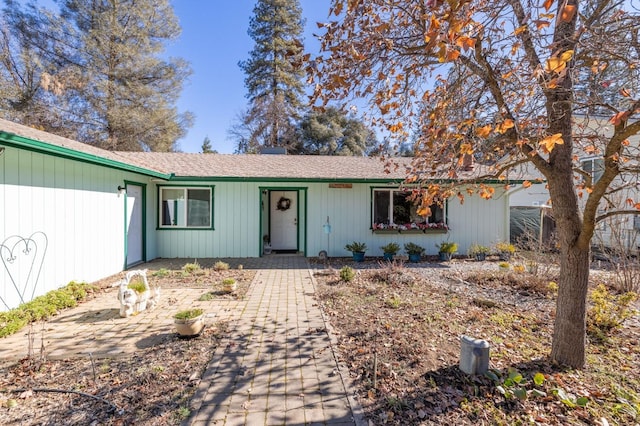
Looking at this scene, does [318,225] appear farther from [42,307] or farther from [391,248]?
[42,307]

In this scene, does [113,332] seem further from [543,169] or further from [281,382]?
[543,169]

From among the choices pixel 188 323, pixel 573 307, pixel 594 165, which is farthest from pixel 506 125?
pixel 594 165

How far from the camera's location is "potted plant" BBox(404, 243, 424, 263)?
28.0ft

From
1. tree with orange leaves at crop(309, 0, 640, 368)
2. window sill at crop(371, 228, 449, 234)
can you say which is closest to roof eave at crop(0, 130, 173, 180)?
tree with orange leaves at crop(309, 0, 640, 368)

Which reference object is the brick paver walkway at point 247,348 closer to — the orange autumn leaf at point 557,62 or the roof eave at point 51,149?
the roof eave at point 51,149

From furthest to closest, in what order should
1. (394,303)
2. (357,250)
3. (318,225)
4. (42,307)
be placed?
(318,225)
(357,250)
(394,303)
(42,307)

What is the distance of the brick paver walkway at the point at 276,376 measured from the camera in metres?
2.29

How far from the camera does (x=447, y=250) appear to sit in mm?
8586

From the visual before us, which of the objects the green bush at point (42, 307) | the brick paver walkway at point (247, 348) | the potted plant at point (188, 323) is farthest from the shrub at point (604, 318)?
the green bush at point (42, 307)

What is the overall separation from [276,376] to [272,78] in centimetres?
2032

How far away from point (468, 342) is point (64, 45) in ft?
66.4

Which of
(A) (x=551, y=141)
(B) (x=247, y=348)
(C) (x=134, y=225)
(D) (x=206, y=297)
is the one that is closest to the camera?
(A) (x=551, y=141)

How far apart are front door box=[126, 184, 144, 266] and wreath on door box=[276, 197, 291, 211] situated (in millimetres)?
4096

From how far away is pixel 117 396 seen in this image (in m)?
2.51
